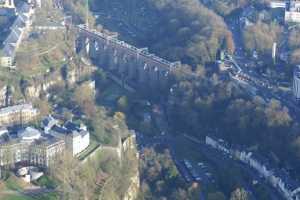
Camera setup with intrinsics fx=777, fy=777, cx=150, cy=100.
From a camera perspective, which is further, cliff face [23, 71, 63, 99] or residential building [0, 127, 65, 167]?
cliff face [23, 71, 63, 99]

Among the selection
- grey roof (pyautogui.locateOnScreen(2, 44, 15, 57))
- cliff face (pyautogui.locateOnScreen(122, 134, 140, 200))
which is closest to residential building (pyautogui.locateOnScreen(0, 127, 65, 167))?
cliff face (pyautogui.locateOnScreen(122, 134, 140, 200))

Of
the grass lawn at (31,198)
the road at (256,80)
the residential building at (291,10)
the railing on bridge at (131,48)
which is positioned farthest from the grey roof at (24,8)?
the grass lawn at (31,198)

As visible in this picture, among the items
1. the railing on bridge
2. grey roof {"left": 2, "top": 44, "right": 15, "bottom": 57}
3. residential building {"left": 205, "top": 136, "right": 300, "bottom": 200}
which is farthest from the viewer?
the railing on bridge

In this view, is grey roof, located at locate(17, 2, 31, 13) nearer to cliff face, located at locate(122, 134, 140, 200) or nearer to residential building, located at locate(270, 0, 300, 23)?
residential building, located at locate(270, 0, 300, 23)

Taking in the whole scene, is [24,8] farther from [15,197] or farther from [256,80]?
[15,197]

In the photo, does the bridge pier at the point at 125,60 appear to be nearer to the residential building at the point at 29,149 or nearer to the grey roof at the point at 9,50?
the grey roof at the point at 9,50
